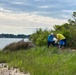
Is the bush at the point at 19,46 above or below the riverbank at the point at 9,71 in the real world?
above

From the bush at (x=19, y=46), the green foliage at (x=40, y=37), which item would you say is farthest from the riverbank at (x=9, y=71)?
the green foliage at (x=40, y=37)

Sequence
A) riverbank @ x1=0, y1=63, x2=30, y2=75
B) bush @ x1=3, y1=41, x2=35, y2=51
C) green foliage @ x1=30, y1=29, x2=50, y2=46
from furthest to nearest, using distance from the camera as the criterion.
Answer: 1. green foliage @ x1=30, y1=29, x2=50, y2=46
2. bush @ x1=3, y1=41, x2=35, y2=51
3. riverbank @ x1=0, y1=63, x2=30, y2=75

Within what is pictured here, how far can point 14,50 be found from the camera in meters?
31.4

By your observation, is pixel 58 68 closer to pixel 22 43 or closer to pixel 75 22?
pixel 22 43

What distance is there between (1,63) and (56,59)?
6592 millimetres

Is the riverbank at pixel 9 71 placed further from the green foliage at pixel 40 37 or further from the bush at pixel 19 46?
the green foliage at pixel 40 37

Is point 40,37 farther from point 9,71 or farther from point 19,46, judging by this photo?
point 9,71

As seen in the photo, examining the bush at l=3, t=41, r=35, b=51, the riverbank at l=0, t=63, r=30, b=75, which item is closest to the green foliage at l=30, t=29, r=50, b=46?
the bush at l=3, t=41, r=35, b=51

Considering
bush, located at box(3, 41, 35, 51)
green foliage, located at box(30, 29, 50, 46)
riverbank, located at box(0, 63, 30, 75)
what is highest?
green foliage, located at box(30, 29, 50, 46)

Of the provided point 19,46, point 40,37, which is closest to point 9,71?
point 19,46

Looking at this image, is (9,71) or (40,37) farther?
(40,37)

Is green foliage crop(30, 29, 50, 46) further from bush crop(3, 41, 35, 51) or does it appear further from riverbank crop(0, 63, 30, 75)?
riverbank crop(0, 63, 30, 75)

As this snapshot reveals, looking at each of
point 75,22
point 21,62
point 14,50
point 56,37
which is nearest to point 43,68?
point 21,62

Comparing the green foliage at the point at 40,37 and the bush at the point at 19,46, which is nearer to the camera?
the bush at the point at 19,46
